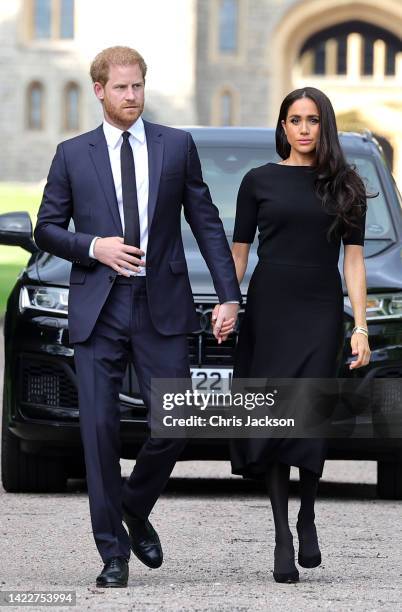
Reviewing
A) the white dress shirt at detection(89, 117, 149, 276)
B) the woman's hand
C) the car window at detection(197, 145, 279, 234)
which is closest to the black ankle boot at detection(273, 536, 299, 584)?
the woman's hand

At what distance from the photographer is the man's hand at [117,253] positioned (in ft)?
18.8

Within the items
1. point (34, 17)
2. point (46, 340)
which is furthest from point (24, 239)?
point (34, 17)

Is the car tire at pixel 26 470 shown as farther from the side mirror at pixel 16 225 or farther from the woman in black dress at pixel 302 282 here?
the woman in black dress at pixel 302 282

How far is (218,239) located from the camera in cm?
593

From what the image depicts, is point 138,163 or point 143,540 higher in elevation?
point 138,163

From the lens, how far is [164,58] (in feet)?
214

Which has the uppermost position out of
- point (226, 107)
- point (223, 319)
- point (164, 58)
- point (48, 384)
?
point (223, 319)

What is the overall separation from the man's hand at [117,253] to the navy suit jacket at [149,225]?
42mm

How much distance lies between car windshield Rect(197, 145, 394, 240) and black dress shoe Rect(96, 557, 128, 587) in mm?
3058

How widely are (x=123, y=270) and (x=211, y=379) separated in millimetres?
2104

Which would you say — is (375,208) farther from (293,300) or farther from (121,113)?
(121,113)

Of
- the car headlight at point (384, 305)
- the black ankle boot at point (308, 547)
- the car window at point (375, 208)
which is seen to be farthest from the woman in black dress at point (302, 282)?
the car window at point (375, 208)

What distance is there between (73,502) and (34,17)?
199 feet

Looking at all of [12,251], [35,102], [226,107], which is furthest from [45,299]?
[226,107]
